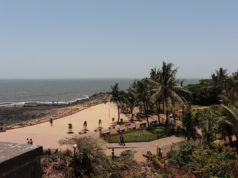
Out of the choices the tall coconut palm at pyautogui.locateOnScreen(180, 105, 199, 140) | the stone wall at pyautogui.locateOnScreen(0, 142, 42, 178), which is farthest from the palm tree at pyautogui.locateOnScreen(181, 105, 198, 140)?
the stone wall at pyautogui.locateOnScreen(0, 142, 42, 178)

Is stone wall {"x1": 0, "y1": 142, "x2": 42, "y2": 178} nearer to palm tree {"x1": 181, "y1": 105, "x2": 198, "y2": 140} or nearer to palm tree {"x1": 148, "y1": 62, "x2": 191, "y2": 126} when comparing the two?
palm tree {"x1": 181, "y1": 105, "x2": 198, "y2": 140}

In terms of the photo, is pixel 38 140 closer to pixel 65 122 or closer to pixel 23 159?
pixel 65 122

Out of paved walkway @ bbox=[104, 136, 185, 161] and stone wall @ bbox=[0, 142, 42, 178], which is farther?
paved walkway @ bbox=[104, 136, 185, 161]

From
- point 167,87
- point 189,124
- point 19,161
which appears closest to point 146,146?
point 189,124

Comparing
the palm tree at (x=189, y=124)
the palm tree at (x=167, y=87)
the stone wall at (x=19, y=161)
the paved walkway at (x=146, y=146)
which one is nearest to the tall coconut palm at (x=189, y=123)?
the palm tree at (x=189, y=124)

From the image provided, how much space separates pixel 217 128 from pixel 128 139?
909 cm

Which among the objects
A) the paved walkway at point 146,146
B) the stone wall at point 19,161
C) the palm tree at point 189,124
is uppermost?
the stone wall at point 19,161

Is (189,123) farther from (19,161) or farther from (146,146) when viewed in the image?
(19,161)

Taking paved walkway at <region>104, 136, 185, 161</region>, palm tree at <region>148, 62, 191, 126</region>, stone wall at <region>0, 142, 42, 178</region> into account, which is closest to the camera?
stone wall at <region>0, 142, 42, 178</region>

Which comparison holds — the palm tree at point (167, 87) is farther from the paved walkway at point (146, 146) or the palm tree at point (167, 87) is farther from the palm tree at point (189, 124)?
the palm tree at point (189, 124)

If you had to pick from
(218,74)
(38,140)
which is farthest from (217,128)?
(218,74)

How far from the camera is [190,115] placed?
1683 centimetres

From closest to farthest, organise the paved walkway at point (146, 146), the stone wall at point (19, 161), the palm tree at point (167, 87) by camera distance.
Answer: the stone wall at point (19, 161) < the paved walkway at point (146, 146) < the palm tree at point (167, 87)

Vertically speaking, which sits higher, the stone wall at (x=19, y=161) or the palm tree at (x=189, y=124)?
the stone wall at (x=19, y=161)
